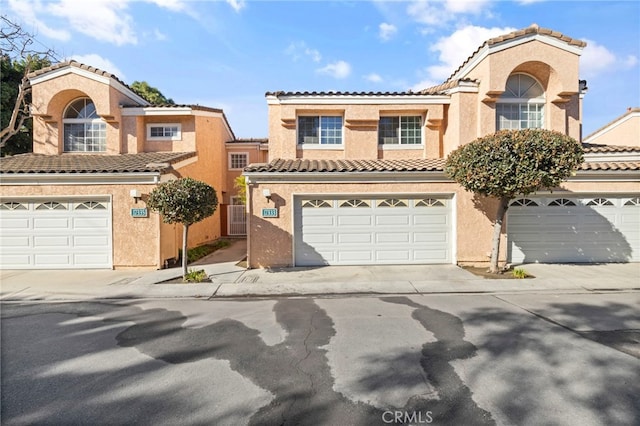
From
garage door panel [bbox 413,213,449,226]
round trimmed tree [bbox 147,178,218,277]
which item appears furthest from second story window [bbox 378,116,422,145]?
round trimmed tree [bbox 147,178,218,277]

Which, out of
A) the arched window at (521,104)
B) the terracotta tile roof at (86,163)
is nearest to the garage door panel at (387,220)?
the arched window at (521,104)

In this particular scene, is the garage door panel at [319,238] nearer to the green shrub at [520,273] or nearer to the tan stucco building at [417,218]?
the tan stucco building at [417,218]

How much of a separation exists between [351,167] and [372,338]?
20.4 feet

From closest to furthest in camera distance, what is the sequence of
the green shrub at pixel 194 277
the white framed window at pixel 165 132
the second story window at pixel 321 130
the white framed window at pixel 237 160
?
the green shrub at pixel 194 277 < the second story window at pixel 321 130 < the white framed window at pixel 165 132 < the white framed window at pixel 237 160

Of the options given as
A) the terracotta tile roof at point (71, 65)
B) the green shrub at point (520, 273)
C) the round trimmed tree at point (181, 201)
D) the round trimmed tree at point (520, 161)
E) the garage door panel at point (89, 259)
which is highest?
the terracotta tile roof at point (71, 65)

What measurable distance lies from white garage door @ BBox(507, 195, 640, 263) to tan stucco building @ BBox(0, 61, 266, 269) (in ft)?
39.5

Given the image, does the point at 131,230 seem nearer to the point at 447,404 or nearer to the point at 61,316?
the point at 61,316

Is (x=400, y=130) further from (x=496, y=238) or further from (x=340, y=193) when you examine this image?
(x=496, y=238)

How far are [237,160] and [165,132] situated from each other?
5331mm

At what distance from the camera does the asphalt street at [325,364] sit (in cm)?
300

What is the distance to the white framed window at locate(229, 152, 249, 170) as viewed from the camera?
61.6ft

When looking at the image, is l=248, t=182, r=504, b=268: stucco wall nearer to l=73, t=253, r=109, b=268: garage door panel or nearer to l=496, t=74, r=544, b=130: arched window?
l=496, t=74, r=544, b=130: arched window

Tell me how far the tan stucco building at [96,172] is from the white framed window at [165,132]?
5 centimetres

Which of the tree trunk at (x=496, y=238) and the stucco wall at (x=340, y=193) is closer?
the tree trunk at (x=496, y=238)
